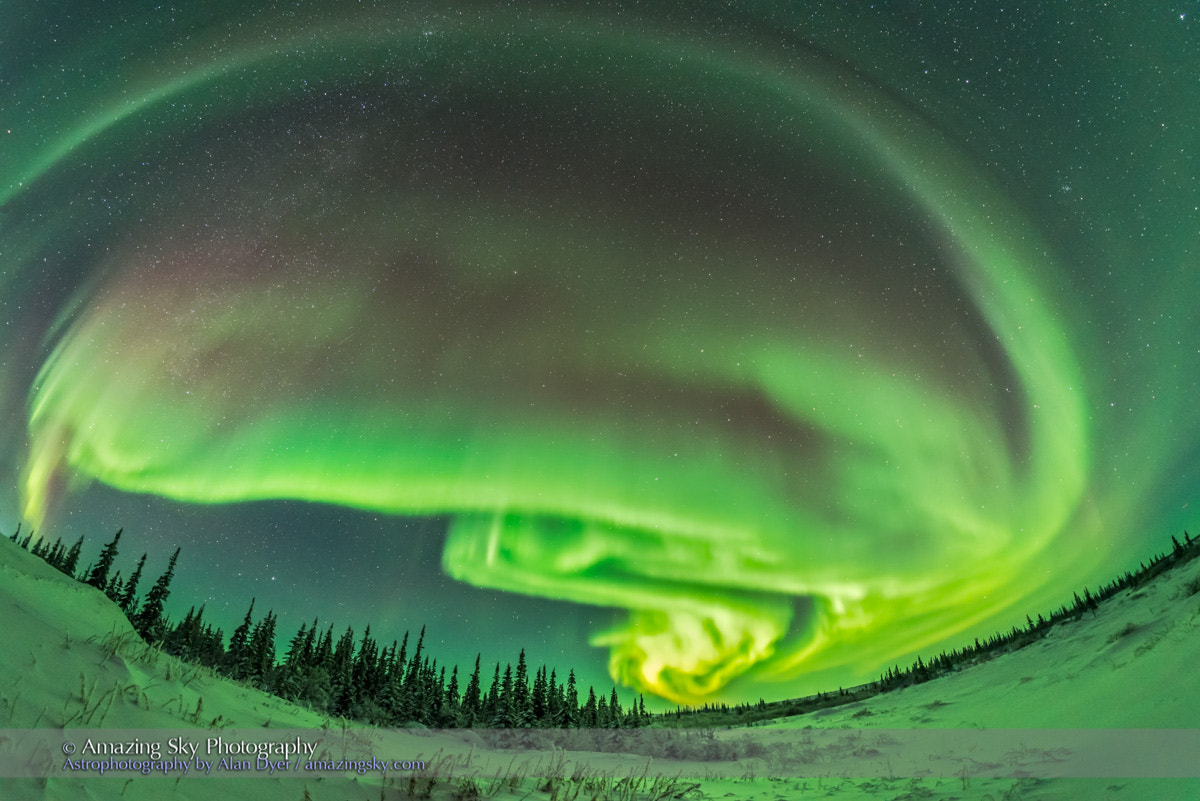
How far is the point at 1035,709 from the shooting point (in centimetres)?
1385

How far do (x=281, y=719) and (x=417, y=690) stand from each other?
58739mm

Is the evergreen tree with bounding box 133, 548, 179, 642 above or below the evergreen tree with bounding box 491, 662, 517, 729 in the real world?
above

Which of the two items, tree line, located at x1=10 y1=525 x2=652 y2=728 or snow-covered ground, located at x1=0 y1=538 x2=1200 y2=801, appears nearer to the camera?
snow-covered ground, located at x1=0 y1=538 x2=1200 y2=801

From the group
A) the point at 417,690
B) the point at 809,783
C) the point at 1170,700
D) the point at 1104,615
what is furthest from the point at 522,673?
the point at 1170,700

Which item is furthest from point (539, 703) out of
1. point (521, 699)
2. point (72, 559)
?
point (72, 559)

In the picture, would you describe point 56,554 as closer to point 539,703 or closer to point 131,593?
point 131,593

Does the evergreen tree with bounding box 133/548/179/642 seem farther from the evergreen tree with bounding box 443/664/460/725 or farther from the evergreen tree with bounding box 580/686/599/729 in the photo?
the evergreen tree with bounding box 580/686/599/729

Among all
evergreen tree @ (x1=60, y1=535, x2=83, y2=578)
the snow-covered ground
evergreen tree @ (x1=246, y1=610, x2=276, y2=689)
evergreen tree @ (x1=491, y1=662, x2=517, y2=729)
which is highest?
evergreen tree @ (x1=60, y1=535, x2=83, y2=578)

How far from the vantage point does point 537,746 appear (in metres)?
16.9

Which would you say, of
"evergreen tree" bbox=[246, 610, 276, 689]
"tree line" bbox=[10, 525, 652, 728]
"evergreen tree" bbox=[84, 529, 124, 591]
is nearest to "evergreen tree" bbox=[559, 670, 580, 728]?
"tree line" bbox=[10, 525, 652, 728]

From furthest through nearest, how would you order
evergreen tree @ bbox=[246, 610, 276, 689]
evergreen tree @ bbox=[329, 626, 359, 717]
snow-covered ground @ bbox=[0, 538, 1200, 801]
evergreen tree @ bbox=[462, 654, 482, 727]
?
evergreen tree @ bbox=[462, 654, 482, 727]
evergreen tree @ bbox=[246, 610, 276, 689]
evergreen tree @ bbox=[329, 626, 359, 717]
snow-covered ground @ bbox=[0, 538, 1200, 801]

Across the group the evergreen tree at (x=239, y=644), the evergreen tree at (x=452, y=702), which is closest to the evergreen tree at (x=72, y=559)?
the evergreen tree at (x=239, y=644)

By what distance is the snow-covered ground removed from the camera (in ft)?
16.0

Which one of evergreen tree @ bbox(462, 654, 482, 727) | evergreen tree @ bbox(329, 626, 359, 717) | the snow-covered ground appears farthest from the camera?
evergreen tree @ bbox(462, 654, 482, 727)
